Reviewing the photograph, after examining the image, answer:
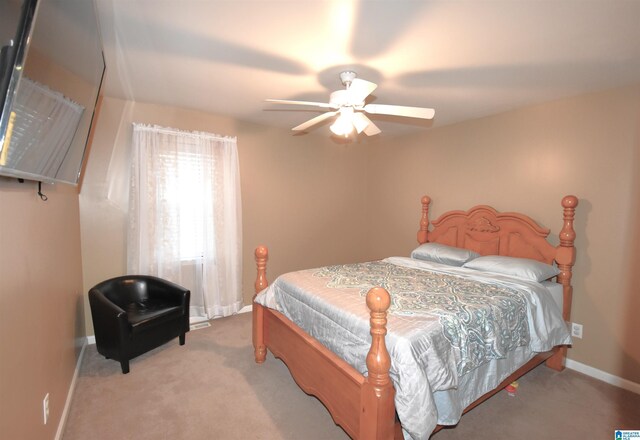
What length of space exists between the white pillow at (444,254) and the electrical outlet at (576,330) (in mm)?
994

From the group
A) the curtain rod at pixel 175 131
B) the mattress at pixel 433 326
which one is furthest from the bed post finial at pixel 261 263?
the curtain rod at pixel 175 131

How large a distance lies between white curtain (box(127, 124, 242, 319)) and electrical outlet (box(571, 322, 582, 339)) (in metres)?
3.50

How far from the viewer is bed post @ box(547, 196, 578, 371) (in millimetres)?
2660

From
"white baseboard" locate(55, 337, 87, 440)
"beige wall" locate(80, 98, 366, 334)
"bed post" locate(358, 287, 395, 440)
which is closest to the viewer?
"bed post" locate(358, 287, 395, 440)

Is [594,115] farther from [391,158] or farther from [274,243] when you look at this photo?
[274,243]

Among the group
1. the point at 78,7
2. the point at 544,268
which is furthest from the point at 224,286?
the point at 544,268

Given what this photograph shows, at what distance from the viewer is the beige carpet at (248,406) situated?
1.93 m

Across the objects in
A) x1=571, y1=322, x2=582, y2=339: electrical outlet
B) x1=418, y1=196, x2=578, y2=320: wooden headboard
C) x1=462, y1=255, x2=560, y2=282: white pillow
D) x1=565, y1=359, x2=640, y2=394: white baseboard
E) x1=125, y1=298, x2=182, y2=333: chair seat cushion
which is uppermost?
x1=418, y1=196, x2=578, y2=320: wooden headboard

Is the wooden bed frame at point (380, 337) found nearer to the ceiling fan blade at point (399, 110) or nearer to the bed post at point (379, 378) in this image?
the bed post at point (379, 378)

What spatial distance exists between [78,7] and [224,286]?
2.95m

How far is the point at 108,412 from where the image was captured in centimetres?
206

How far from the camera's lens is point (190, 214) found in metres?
3.46

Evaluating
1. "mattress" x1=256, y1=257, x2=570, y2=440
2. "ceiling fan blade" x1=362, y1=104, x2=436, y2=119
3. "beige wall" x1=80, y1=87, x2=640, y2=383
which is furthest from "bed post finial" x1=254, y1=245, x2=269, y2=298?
"ceiling fan blade" x1=362, y1=104, x2=436, y2=119

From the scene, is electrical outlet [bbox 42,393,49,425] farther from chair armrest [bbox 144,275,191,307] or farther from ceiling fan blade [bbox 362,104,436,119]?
ceiling fan blade [bbox 362,104,436,119]
